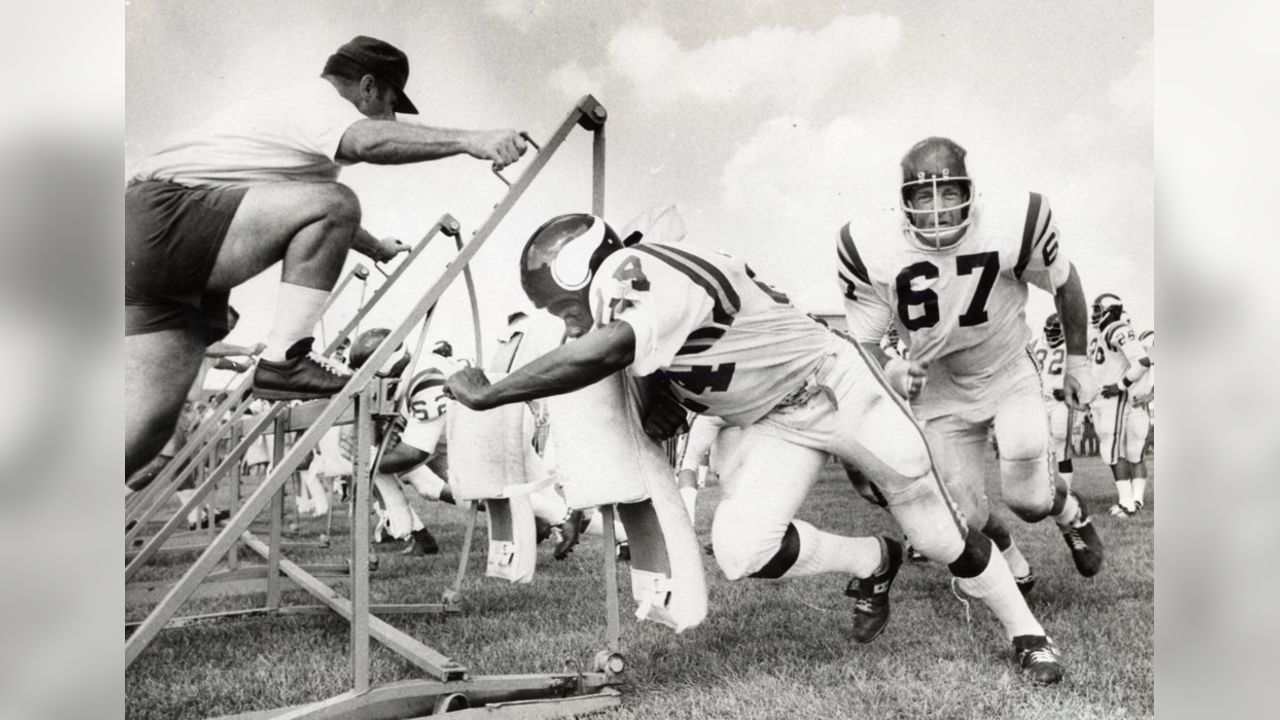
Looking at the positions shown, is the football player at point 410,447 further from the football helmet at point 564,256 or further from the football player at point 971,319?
the football player at point 971,319

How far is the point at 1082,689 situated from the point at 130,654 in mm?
2499

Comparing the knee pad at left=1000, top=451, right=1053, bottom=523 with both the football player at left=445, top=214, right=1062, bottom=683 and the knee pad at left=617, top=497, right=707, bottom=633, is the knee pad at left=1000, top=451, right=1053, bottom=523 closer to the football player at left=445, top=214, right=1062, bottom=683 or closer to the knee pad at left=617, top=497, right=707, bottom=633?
the football player at left=445, top=214, right=1062, bottom=683

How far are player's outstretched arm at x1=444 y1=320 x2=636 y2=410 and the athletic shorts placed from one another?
82 centimetres

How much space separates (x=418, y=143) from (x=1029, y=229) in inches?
72.4

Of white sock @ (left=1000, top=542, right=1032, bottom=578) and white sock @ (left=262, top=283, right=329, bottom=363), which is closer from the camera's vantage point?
white sock @ (left=262, top=283, right=329, bottom=363)

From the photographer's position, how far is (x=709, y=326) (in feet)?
8.88

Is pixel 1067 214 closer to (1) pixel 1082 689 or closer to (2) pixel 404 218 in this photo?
(1) pixel 1082 689

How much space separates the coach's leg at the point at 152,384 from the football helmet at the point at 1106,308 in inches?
106

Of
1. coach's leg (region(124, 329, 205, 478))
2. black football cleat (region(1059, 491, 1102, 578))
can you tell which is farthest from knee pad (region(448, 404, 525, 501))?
black football cleat (region(1059, 491, 1102, 578))

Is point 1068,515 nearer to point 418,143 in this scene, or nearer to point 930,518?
point 930,518

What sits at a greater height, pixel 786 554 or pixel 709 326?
pixel 709 326

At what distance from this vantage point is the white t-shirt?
2.67 meters

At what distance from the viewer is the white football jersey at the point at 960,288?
9.39 ft

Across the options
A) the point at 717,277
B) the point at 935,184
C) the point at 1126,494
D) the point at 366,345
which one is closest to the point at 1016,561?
the point at 1126,494
